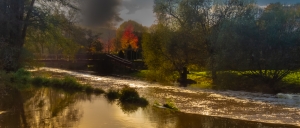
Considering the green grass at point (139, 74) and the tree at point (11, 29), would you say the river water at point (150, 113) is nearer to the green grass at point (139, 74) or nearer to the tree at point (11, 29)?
the tree at point (11, 29)

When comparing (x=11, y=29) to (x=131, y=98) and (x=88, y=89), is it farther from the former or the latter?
(x=131, y=98)

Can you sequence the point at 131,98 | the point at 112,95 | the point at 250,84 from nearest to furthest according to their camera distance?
the point at 131,98
the point at 112,95
the point at 250,84

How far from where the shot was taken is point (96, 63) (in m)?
59.0

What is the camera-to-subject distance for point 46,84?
28.8m

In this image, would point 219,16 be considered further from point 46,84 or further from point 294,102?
point 46,84

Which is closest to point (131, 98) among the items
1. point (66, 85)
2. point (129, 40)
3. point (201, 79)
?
point (66, 85)

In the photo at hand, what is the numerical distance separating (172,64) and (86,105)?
67.5 ft

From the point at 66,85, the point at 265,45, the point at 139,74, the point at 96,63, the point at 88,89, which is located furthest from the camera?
the point at 96,63

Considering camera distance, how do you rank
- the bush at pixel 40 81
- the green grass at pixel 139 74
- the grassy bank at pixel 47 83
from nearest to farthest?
the grassy bank at pixel 47 83 → the bush at pixel 40 81 → the green grass at pixel 139 74

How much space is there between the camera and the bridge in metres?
53.8

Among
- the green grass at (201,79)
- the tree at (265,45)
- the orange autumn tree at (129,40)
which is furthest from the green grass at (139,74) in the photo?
the orange autumn tree at (129,40)

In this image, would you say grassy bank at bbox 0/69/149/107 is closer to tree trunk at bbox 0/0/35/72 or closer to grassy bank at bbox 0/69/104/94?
grassy bank at bbox 0/69/104/94

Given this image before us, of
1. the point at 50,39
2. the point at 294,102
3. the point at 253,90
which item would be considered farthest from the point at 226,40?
the point at 50,39

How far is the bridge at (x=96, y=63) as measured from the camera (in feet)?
177
